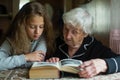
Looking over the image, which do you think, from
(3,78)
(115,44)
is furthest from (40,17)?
(115,44)

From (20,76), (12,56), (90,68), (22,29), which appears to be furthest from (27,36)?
(90,68)

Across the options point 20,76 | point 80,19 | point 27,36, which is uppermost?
point 80,19

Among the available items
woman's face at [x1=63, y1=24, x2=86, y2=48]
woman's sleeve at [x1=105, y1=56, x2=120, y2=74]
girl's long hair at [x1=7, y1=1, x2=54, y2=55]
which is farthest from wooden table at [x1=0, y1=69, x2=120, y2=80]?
woman's face at [x1=63, y1=24, x2=86, y2=48]

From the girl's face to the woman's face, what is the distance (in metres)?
0.17

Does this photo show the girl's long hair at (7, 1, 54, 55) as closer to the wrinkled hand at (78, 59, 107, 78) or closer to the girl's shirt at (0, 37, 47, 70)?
the girl's shirt at (0, 37, 47, 70)

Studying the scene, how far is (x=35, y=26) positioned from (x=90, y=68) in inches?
21.3

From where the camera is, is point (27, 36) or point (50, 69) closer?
point (50, 69)

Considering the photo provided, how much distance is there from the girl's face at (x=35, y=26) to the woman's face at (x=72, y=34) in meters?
0.17

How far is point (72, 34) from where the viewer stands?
1.66m

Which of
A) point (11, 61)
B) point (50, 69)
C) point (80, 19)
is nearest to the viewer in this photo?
point (50, 69)

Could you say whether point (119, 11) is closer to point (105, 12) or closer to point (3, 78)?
point (105, 12)

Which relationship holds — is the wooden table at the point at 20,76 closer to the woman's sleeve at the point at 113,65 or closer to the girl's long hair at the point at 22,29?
the woman's sleeve at the point at 113,65

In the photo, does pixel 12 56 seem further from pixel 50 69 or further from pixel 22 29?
pixel 50 69

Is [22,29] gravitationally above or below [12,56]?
above
